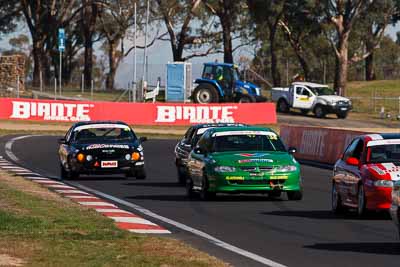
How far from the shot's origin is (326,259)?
13.0 meters

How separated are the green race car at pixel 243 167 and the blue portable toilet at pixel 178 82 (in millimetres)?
45811

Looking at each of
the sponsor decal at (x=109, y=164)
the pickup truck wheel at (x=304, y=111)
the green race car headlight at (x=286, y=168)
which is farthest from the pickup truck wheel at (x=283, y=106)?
the green race car headlight at (x=286, y=168)

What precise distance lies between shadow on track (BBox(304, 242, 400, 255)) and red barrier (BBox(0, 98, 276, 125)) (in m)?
45.6

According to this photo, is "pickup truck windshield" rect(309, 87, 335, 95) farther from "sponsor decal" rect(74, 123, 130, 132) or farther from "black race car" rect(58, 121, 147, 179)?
"black race car" rect(58, 121, 147, 179)

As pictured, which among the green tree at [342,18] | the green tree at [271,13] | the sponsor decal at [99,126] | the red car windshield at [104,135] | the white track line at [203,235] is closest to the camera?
the white track line at [203,235]

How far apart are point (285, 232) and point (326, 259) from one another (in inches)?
123

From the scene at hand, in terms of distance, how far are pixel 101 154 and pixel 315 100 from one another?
4288 cm

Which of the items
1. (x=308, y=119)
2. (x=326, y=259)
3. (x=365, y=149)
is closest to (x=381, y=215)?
(x=365, y=149)

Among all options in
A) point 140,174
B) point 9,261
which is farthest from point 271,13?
point 9,261

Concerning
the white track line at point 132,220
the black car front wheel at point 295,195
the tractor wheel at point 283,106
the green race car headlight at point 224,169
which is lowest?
the white track line at point 132,220

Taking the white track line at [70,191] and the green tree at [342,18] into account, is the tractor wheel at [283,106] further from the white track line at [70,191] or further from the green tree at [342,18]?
the white track line at [70,191]

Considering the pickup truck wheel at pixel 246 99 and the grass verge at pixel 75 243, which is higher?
the pickup truck wheel at pixel 246 99

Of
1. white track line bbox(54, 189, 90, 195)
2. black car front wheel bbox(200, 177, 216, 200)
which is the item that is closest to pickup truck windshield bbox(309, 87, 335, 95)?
white track line bbox(54, 189, 90, 195)

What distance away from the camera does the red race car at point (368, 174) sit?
1756 cm
